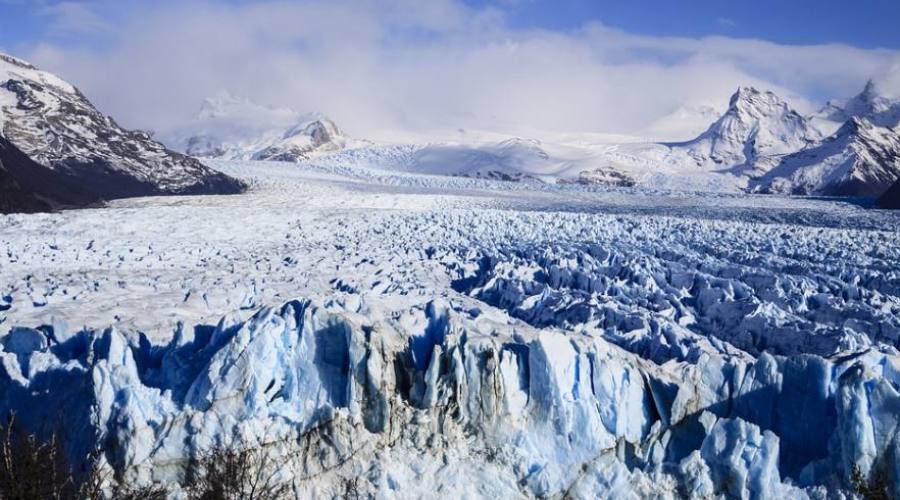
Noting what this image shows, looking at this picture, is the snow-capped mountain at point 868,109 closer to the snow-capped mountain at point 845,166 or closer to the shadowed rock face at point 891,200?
the snow-capped mountain at point 845,166

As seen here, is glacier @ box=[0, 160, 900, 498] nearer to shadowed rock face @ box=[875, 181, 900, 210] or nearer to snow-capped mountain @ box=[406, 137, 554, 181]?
shadowed rock face @ box=[875, 181, 900, 210]

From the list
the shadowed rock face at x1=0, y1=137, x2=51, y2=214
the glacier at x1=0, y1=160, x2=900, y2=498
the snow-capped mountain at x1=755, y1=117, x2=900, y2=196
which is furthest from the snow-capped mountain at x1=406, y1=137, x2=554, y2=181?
the glacier at x1=0, y1=160, x2=900, y2=498

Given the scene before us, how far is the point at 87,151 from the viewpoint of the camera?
28844mm

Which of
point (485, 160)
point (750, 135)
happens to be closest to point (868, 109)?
point (750, 135)

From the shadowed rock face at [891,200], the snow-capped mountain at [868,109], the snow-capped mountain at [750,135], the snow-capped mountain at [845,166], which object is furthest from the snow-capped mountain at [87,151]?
the snow-capped mountain at [868,109]

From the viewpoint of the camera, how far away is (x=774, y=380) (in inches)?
304

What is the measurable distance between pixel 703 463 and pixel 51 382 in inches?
250

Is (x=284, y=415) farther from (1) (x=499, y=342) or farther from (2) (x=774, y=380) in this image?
(2) (x=774, y=380)

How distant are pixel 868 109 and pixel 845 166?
34101 mm

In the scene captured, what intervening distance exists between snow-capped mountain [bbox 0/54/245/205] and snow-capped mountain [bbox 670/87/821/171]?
38.4 m

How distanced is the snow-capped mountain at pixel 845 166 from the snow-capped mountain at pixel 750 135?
4217 mm

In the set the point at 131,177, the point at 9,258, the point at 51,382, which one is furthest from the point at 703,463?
the point at 131,177

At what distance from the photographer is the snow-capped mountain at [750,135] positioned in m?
59.5

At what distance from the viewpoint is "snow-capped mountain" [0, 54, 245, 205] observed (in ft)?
90.5
